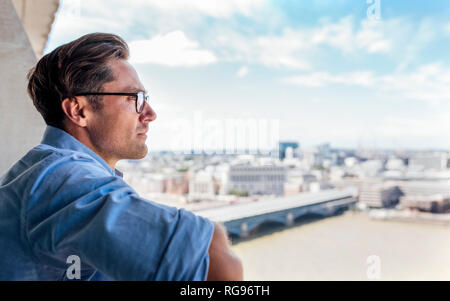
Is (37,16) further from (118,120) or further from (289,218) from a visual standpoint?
(289,218)

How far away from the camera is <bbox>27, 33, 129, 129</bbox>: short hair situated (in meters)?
0.45

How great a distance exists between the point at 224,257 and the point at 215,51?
56.9 feet

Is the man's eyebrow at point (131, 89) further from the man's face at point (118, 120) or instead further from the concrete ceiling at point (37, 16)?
the concrete ceiling at point (37, 16)

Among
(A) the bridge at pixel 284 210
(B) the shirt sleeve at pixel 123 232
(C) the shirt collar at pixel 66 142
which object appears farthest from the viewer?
(A) the bridge at pixel 284 210

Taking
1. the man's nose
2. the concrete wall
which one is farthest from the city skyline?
the man's nose

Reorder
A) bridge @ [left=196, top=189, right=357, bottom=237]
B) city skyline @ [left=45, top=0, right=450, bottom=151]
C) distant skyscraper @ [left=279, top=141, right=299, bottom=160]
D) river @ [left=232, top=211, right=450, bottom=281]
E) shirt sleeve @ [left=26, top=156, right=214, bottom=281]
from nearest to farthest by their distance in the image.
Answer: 1. shirt sleeve @ [left=26, top=156, right=214, bottom=281]
2. bridge @ [left=196, top=189, right=357, bottom=237]
3. river @ [left=232, top=211, right=450, bottom=281]
4. distant skyscraper @ [left=279, top=141, right=299, bottom=160]
5. city skyline @ [left=45, top=0, right=450, bottom=151]

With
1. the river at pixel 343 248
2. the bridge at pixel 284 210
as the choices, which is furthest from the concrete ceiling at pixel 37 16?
the river at pixel 343 248

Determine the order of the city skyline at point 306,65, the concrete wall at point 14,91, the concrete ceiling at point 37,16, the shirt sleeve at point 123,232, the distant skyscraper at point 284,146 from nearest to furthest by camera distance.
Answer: the shirt sleeve at point 123,232 < the concrete wall at point 14,91 < the concrete ceiling at point 37,16 < the distant skyscraper at point 284,146 < the city skyline at point 306,65

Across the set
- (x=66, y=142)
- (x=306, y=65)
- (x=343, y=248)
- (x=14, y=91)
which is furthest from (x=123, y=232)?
(x=306, y=65)

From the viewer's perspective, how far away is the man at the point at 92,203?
27 cm

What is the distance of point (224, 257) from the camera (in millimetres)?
293

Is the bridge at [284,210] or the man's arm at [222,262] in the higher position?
the man's arm at [222,262]

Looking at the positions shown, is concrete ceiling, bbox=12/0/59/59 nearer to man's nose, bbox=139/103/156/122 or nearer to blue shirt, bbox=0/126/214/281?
man's nose, bbox=139/103/156/122

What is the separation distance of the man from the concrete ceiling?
75 centimetres
